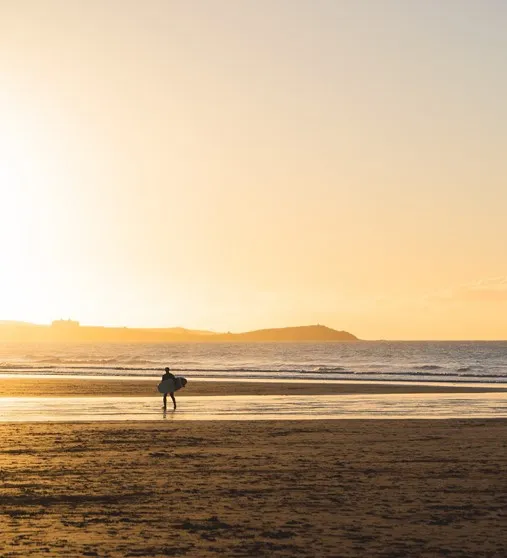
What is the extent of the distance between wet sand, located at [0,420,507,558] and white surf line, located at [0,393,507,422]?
591 centimetres

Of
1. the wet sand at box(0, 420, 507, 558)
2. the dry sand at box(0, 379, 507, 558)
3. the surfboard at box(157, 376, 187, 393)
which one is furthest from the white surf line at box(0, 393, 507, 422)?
the wet sand at box(0, 420, 507, 558)

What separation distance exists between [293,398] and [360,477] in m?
26.1

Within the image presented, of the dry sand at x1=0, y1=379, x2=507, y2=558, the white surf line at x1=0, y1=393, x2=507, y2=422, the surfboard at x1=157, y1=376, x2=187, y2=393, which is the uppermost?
the surfboard at x1=157, y1=376, x2=187, y2=393

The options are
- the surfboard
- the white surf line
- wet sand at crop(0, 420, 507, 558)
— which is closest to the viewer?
wet sand at crop(0, 420, 507, 558)

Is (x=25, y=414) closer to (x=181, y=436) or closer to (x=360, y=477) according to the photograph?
(x=181, y=436)

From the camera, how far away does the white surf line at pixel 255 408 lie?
1201 inches

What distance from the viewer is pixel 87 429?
25.6m

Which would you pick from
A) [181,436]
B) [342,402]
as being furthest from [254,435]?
[342,402]

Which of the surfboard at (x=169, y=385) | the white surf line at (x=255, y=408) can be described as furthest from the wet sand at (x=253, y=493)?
the surfboard at (x=169, y=385)

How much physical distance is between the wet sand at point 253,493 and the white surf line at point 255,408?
5912 millimetres

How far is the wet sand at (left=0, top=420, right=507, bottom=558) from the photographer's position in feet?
35.4

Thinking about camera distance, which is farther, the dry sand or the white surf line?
the white surf line

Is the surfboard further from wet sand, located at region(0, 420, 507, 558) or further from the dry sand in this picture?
wet sand, located at region(0, 420, 507, 558)

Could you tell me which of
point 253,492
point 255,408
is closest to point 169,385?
point 255,408
